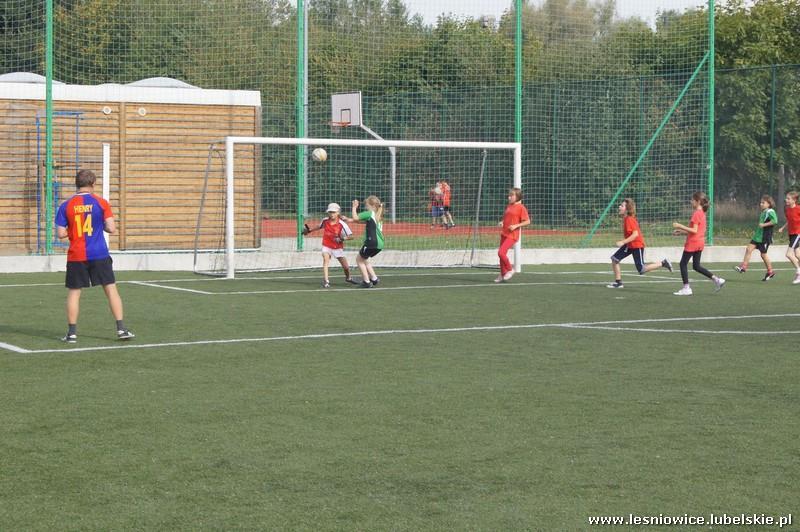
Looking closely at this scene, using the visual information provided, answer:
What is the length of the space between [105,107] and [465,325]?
1175 cm

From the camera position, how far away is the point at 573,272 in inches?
858

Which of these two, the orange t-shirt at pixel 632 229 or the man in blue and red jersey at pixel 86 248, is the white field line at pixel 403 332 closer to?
the man in blue and red jersey at pixel 86 248

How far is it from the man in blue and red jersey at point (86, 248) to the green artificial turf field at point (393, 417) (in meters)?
0.41

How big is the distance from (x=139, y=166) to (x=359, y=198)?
4.96 m

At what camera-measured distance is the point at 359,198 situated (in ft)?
84.9

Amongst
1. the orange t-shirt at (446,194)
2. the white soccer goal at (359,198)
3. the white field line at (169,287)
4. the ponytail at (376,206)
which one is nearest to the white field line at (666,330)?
the ponytail at (376,206)

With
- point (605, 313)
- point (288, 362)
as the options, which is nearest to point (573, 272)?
point (605, 313)

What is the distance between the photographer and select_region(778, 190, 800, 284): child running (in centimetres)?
2017

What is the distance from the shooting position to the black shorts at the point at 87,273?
11.6 meters

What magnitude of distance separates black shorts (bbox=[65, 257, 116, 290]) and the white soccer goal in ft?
26.7

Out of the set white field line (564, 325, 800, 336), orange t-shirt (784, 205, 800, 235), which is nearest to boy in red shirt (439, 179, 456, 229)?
orange t-shirt (784, 205, 800, 235)

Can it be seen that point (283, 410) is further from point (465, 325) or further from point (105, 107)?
point (105, 107)

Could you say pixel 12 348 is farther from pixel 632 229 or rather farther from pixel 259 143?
pixel 632 229

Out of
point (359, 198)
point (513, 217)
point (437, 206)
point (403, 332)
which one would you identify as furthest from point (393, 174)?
point (403, 332)
